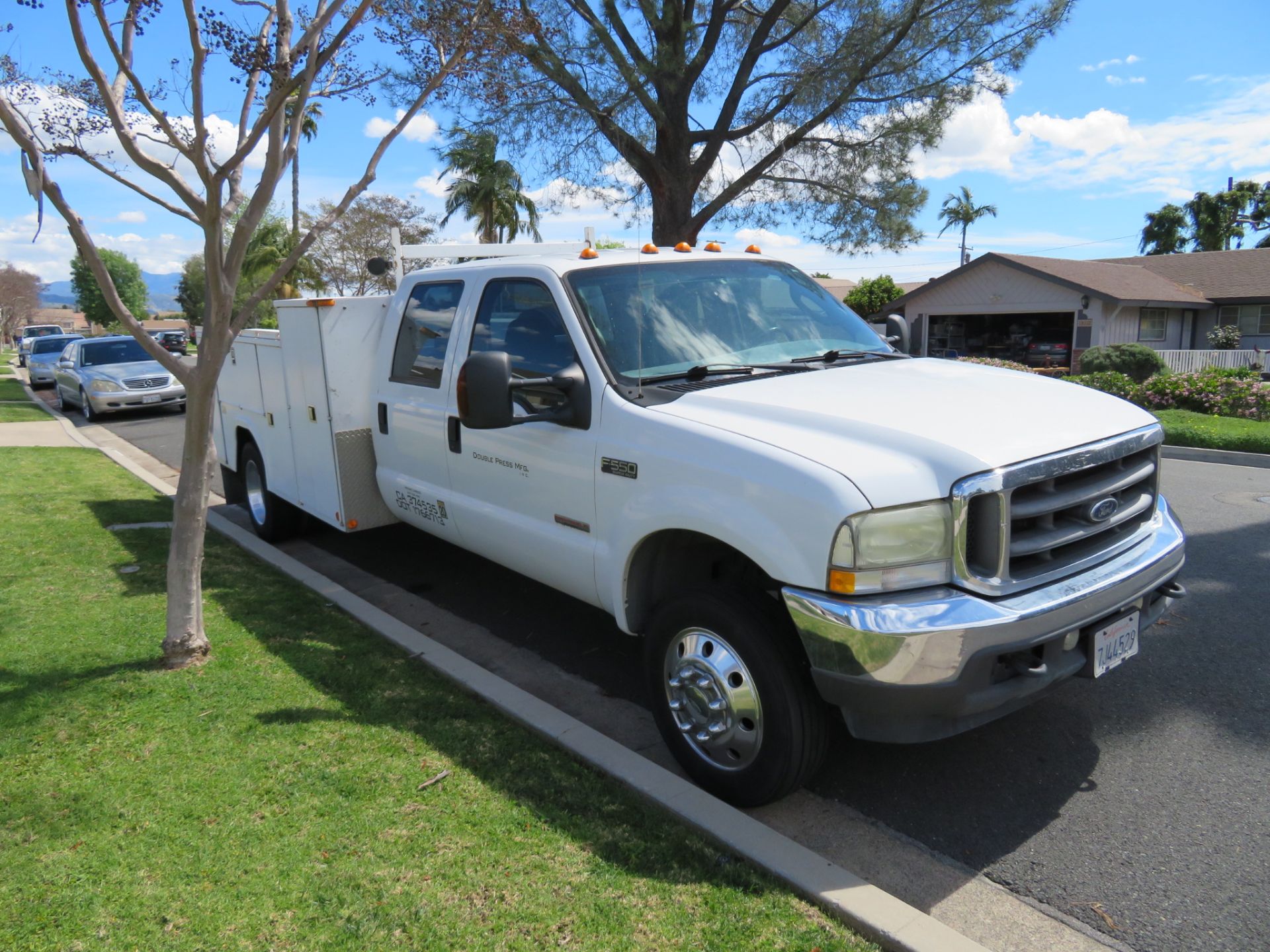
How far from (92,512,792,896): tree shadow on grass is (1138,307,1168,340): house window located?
34.4 metres

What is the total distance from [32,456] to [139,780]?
972 cm

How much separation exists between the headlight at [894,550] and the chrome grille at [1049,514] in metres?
0.05

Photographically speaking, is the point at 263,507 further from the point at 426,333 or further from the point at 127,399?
the point at 127,399

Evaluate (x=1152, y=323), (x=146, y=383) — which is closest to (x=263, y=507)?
(x=146, y=383)

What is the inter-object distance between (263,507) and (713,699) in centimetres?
519

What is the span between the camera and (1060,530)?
10.6 ft

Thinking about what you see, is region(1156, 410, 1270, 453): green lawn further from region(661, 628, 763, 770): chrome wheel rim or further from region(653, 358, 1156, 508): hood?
region(661, 628, 763, 770): chrome wheel rim

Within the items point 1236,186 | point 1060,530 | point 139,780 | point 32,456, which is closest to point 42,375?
point 32,456

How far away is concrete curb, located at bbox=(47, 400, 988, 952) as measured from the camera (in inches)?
108

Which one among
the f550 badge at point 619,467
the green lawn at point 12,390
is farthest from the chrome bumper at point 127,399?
the f550 badge at point 619,467

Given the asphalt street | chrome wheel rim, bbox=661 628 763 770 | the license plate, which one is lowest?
the asphalt street

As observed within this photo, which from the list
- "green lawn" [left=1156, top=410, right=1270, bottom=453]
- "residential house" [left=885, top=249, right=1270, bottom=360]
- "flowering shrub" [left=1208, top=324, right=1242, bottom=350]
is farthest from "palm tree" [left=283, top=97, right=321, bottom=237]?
"flowering shrub" [left=1208, top=324, right=1242, bottom=350]

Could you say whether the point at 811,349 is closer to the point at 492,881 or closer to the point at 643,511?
the point at 643,511

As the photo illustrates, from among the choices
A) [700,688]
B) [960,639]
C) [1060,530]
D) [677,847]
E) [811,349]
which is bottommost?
[677,847]
